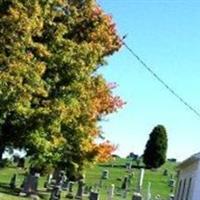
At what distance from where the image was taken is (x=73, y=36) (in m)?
36.7

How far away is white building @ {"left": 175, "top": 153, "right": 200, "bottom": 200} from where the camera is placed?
1473 inches

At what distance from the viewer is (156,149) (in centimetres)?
11244

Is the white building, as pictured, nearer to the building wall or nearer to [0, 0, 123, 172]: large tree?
the building wall

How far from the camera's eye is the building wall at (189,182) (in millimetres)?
37375

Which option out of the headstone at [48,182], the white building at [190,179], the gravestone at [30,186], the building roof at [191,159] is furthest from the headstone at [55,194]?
the headstone at [48,182]

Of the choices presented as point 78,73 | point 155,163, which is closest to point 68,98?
point 78,73

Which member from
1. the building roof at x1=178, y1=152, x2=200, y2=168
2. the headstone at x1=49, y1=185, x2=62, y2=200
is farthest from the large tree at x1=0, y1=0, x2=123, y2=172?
the building roof at x1=178, y1=152, x2=200, y2=168

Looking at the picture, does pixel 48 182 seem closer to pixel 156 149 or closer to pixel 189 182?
pixel 189 182

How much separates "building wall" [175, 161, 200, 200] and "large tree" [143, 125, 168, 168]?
60.5m

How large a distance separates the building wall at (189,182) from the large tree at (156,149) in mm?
60483

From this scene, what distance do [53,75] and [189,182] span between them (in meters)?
12.0

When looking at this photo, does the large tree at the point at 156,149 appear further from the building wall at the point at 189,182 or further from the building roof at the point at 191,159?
the building roof at the point at 191,159

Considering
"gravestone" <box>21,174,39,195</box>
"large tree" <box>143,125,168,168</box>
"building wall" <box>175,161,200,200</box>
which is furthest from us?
"large tree" <box>143,125,168,168</box>

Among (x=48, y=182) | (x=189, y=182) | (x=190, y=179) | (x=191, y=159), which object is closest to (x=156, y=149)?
(x=48, y=182)
